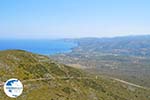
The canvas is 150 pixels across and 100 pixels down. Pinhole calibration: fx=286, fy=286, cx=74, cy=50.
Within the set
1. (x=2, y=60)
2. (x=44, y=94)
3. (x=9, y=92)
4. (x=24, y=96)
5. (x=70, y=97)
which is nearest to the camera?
(x=9, y=92)

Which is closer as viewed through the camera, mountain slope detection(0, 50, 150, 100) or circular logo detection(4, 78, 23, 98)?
circular logo detection(4, 78, 23, 98)

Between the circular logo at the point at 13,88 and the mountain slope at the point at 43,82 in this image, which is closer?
the circular logo at the point at 13,88

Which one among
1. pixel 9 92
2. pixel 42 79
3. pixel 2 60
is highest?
pixel 9 92

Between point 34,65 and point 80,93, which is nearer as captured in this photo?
point 80,93

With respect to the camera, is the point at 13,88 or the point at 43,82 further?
the point at 43,82

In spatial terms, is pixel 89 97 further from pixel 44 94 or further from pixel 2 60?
pixel 2 60

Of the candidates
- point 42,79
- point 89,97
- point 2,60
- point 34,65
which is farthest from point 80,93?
point 2,60

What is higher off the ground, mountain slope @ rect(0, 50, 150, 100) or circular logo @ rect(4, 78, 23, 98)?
circular logo @ rect(4, 78, 23, 98)

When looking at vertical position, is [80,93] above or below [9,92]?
below

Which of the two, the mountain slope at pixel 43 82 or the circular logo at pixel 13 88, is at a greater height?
the circular logo at pixel 13 88

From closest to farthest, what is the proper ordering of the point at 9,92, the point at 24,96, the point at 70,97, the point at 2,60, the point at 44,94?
the point at 9,92, the point at 24,96, the point at 44,94, the point at 70,97, the point at 2,60

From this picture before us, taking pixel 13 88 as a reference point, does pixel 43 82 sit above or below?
below
